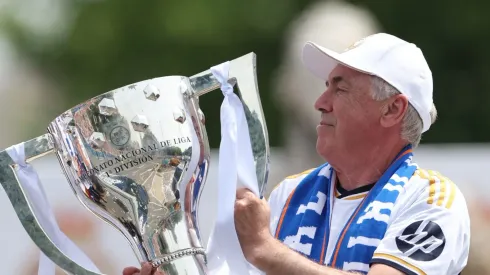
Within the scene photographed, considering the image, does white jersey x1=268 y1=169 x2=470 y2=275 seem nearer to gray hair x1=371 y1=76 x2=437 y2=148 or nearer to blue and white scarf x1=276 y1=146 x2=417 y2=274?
blue and white scarf x1=276 y1=146 x2=417 y2=274

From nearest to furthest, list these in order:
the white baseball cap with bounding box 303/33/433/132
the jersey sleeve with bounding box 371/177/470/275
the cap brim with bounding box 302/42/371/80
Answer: the jersey sleeve with bounding box 371/177/470/275, the white baseball cap with bounding box 303/33/433/132, the cap brim with bounding box 302/42/371/80

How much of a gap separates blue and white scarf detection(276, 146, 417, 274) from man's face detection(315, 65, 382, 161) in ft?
0.37

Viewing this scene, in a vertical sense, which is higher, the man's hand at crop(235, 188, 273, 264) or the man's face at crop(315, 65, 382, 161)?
the man's face at crop(315, 65, 382, 161)

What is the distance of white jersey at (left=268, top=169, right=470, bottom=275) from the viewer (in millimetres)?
3393

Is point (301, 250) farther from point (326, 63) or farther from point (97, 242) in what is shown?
→ point (97, 242)

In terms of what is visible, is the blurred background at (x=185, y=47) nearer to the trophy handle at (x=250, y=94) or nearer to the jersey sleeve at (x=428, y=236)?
the jersey sleeve at (x=428, y=236)

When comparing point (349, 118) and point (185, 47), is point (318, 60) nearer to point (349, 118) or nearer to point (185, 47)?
point (349, 118)

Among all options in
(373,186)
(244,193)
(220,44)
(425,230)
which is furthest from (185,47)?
(244,193)

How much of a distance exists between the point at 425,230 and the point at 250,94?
0.61 metres

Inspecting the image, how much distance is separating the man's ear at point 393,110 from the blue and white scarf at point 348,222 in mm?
95

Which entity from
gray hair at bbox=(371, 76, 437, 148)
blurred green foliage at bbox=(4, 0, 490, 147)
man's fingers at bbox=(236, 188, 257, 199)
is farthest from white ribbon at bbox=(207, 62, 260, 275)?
blurred green foliage at bbox=(4, 0, 490, 147)

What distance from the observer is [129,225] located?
127 inches

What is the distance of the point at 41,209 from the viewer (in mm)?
3314

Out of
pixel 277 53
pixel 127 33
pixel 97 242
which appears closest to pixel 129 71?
pixel 127 33
